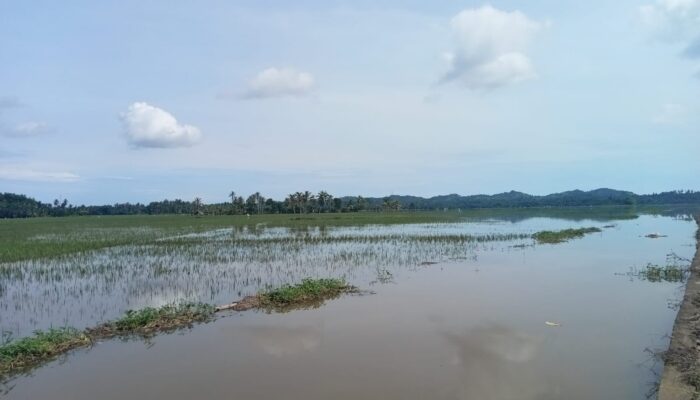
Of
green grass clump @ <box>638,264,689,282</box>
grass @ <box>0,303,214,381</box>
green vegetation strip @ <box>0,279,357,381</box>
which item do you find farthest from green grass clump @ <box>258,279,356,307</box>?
green grass clump @ <box>638,264,689,282</box>

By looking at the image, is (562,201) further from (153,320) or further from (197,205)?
(153,320)

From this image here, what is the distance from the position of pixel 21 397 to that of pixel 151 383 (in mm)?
1380

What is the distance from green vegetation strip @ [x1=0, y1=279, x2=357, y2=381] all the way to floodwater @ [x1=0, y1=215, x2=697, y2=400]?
30 cm

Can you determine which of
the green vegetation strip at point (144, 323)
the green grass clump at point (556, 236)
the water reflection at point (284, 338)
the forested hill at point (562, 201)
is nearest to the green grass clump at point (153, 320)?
the green vegetation strip at point (144, 323)

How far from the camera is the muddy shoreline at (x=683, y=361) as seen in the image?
4793 millimetres

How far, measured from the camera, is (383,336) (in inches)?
294

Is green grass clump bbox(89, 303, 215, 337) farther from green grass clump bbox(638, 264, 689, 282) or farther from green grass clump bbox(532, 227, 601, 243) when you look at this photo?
green grass clump bbox(532, 227, 601, 243)

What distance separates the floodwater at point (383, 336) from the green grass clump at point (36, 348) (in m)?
0.25

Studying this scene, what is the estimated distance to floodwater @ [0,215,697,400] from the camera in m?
5.52

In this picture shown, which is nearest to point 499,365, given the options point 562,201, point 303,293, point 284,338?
point 284,338

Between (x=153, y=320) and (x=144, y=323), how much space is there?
146 mm

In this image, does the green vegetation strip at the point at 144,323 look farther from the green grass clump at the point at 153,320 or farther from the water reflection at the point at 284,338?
the water reflection at the point at 284,338

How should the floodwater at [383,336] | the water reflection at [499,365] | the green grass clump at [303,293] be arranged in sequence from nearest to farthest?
the water reflection at [499,365], the floodwater at [383,336], the green grass clump at [303,293]

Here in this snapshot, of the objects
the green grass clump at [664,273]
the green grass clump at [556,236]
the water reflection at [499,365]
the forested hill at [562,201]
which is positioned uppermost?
the forested hill at [562,201]
